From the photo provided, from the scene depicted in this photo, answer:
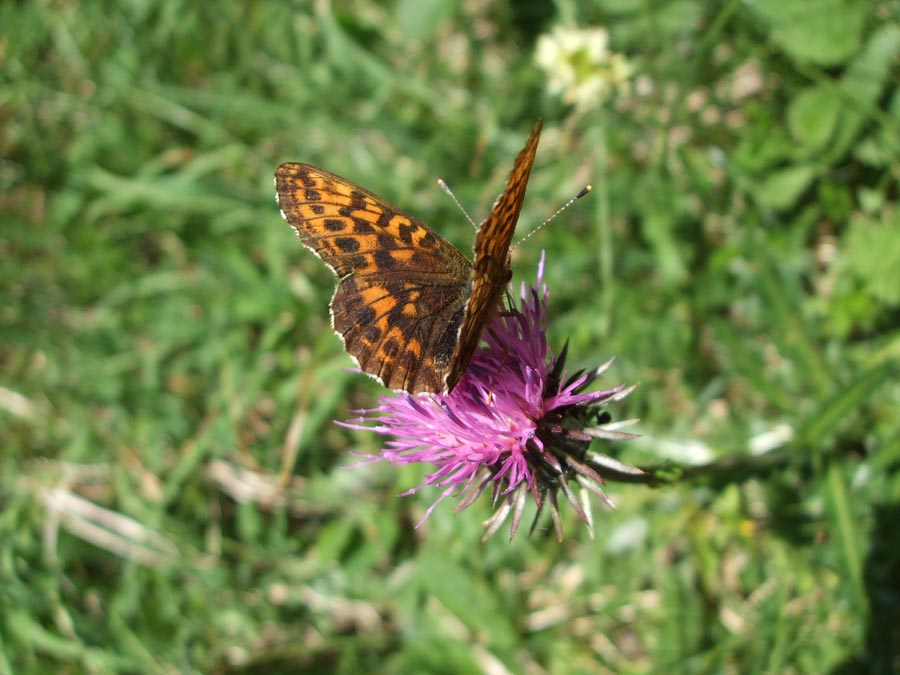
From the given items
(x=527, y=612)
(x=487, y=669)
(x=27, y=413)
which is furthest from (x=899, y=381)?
(x=27, y=413)

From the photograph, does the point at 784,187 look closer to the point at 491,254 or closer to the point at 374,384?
the point at 374,384

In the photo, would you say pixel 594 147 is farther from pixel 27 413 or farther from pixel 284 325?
pixel 27 413

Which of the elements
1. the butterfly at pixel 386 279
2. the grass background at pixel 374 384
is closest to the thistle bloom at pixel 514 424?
the butterfly at pixel 386 279

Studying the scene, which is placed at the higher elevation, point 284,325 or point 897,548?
point 897,548

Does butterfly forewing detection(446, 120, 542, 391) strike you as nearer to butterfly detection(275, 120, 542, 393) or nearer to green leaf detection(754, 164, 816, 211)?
butterfly detection(275, 120, 542, 393)

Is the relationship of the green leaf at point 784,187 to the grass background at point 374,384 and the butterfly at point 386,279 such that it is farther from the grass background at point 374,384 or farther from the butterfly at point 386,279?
the butterfly at point 386,279

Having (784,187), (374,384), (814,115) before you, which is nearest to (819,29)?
(814,115)
